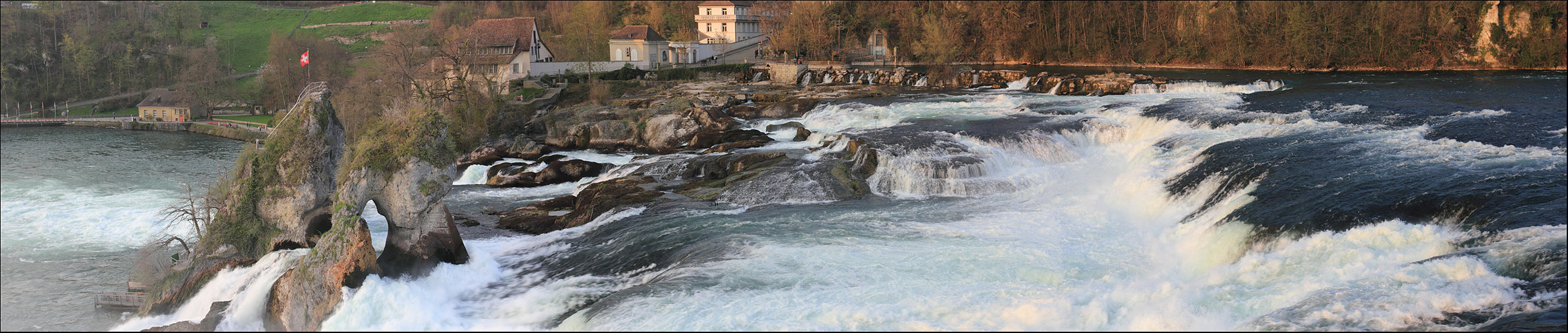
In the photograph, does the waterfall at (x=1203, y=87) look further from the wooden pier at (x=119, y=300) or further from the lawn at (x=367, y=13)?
the lawn at (x=367, y=13)

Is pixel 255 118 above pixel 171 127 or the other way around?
above

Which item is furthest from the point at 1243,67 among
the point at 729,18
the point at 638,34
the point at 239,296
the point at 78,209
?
the point at 78,209

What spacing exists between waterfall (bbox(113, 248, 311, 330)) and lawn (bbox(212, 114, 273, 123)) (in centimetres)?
3833

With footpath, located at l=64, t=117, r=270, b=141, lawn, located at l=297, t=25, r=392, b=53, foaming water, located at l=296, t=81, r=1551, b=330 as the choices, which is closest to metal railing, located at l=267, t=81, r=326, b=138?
Result: foaming water, located at l=296, t=81, r=1551, b=330

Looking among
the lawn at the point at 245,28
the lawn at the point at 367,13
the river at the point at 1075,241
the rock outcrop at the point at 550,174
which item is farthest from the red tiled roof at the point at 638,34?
the lawn at the point at 367,13

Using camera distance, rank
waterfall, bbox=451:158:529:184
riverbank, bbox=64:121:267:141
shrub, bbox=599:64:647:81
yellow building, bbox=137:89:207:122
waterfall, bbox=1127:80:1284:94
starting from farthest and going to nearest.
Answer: shrub, bbox=599:64:647:81 → yellow building, bbox=137:89:207:122 → riverbank, bbox=64:121:267:141 → waterfall, bbox=1127:80:1284:94 → waterfall, bbox=451:158:529:184

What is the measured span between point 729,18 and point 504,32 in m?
24.6

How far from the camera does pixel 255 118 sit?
5297 centimetres

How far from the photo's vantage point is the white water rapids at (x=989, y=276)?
1246 cm

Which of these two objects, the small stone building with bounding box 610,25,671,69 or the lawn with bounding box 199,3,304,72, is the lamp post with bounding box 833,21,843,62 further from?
the lawn with bounding box 199,3,304,72

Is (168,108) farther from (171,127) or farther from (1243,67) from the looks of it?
(1243,67)

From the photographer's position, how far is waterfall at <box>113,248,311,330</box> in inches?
Answer: 587

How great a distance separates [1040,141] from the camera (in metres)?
26.5

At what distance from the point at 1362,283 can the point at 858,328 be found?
23.2 feet
